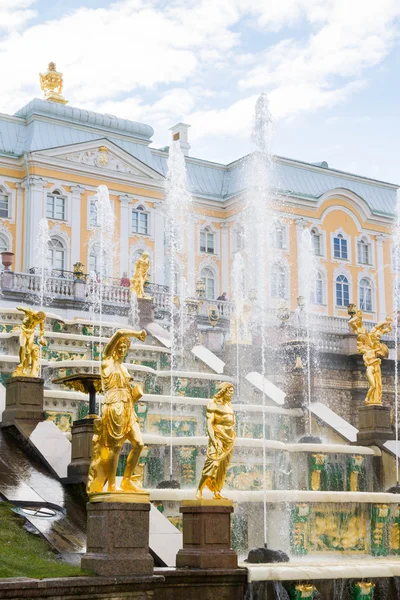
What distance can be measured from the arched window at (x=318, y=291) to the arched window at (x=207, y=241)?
20.0 ft

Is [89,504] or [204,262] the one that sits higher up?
[204,262]

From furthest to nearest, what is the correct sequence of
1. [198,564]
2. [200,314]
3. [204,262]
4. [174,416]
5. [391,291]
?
[391,291] < [204,262] < [200,314] < [174,416] < [198,564]

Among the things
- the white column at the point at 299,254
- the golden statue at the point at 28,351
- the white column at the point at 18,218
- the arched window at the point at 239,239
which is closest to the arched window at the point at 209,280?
the arched window at the point at 239,239

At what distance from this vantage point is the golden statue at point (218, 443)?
13.3 meters

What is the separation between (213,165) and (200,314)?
23.6 meters

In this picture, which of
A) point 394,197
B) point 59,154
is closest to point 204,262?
point 59,154

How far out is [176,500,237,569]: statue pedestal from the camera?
41.7 feet

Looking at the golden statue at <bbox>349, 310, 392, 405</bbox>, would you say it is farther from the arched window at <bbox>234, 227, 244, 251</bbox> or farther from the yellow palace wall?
the arched window at <bbox>234, 227, 244, 251</bbox>

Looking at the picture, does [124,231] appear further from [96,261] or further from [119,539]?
[119,539]

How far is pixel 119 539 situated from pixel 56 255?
126 ft

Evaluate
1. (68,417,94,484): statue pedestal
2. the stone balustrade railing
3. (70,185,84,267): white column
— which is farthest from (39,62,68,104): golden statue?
(68,417,94,484): statue pedestal

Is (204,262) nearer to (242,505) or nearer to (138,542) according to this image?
(242,505)

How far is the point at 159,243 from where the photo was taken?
5266 cm

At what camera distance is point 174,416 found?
20938mm
